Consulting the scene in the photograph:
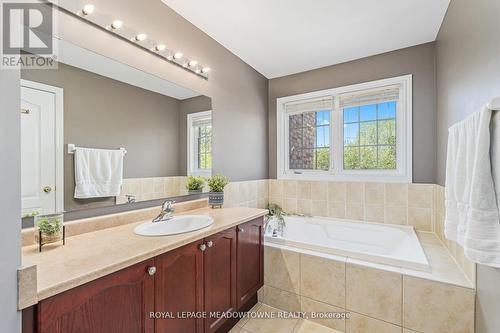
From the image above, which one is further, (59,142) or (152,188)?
(152,188)

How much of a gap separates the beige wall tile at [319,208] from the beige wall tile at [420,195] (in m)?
0.89

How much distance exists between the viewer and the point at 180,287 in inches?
51.3

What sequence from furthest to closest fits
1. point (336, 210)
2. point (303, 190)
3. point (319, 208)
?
1. point (303, 190)
2. point (319, 208)
3. point (336, 210)

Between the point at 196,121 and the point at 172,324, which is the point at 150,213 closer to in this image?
the point at 172,324

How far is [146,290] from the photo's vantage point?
→ 3.68 feet

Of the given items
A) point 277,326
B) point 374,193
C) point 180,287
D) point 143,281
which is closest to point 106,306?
point 143,281

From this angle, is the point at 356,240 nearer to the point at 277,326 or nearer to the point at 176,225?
the point at 277,326

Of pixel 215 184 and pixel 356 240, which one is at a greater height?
pixel 215 184

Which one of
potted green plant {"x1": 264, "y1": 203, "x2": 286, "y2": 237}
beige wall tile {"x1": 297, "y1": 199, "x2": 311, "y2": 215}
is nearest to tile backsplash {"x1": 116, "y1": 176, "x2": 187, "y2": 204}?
potted green plant {"x1": 264, "y1": 203, "x2": 286, "y2": 237}

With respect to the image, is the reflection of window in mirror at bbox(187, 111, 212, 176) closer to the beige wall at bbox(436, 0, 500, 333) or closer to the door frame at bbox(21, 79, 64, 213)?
the door frame at bbox(21, 79, 64, 213)

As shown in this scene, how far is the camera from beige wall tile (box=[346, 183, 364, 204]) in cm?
278

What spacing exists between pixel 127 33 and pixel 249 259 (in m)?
1.89

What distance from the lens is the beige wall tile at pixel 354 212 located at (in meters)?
2.77

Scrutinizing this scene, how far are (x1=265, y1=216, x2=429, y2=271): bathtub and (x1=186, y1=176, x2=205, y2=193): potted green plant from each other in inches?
31.0
